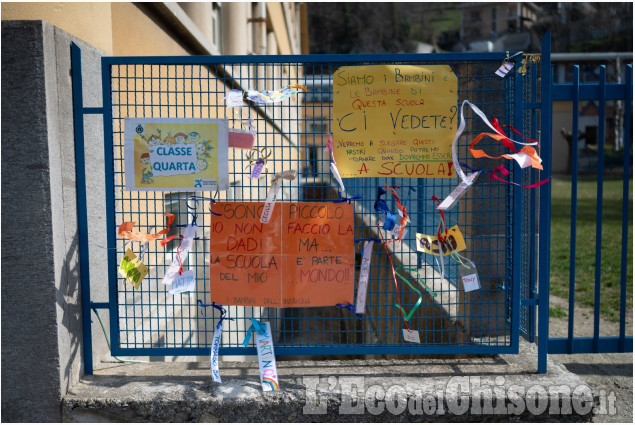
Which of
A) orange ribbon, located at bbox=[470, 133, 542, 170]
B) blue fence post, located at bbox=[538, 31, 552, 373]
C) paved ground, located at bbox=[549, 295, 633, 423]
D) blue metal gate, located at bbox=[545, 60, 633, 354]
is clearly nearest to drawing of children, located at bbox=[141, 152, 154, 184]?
orange ribbon, located at bbox=[470, 133, 542, 170]

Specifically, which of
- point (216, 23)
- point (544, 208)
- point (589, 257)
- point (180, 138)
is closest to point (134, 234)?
point (180, 138)

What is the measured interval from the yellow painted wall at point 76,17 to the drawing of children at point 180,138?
919mm

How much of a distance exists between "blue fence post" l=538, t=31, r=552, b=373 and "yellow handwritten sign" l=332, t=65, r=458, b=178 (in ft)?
1.66

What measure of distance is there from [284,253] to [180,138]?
2.82ft

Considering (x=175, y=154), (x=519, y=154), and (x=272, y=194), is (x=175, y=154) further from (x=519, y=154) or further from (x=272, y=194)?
(x=519, y=154)

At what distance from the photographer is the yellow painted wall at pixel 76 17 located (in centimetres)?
307

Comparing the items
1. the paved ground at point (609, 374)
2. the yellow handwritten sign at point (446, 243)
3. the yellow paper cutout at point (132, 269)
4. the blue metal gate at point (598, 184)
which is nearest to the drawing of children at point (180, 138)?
the yellow paper cutout at point (132, 269)

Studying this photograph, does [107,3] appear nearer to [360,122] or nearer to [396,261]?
[360,122]

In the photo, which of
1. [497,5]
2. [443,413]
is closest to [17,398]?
[443,413]

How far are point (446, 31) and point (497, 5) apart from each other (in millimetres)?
6745

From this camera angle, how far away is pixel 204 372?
3314mm

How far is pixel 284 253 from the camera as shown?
10.3 ft

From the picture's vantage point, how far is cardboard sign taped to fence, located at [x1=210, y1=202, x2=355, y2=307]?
314 centimetres

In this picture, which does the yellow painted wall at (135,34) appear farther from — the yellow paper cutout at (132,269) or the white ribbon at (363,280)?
the white ribbon at (363,280)
